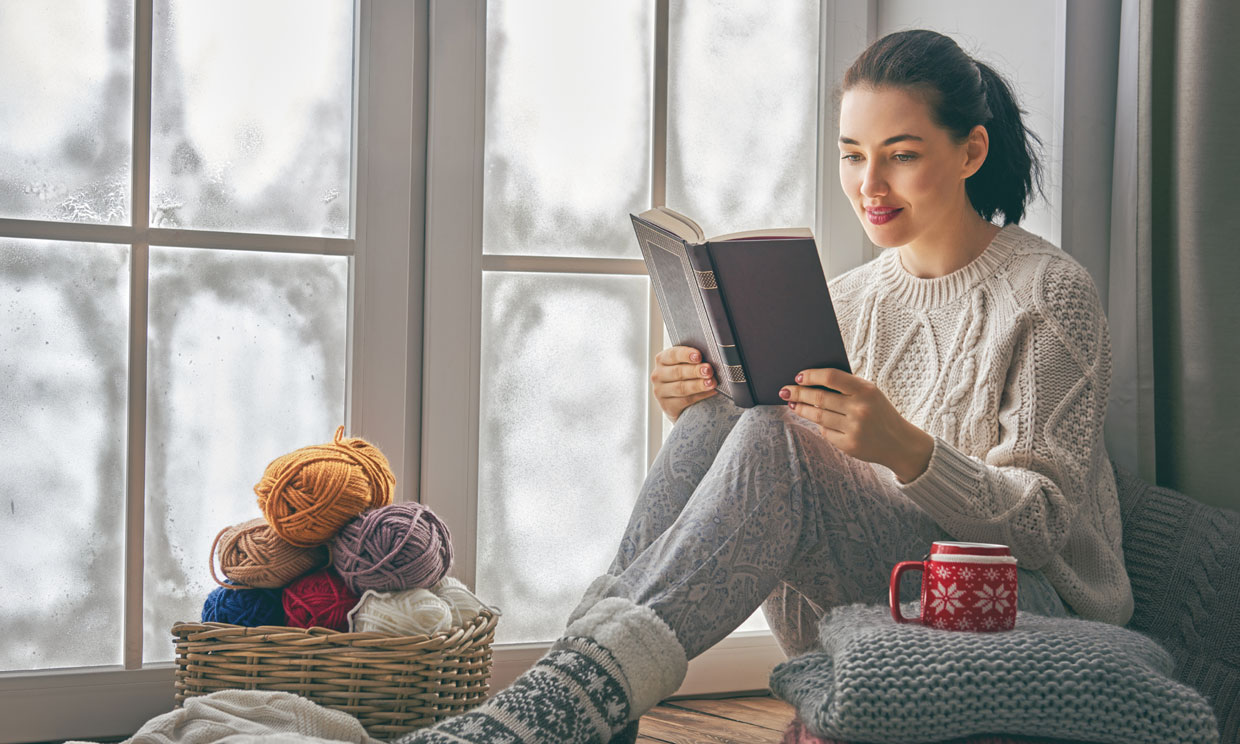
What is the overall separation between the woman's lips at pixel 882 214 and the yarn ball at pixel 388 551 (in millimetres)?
731

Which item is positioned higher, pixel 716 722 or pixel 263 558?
pixel 263 558

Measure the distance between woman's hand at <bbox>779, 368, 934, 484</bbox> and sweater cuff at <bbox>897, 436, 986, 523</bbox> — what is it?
0.04ft

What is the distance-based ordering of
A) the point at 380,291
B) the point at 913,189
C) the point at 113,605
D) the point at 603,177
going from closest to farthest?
the point at 913,189, the point at 113,605, the point at 380,291, the point at 603,177

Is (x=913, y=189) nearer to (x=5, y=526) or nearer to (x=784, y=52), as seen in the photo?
(x=784, y=52)

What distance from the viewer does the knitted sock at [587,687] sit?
0.96 metres

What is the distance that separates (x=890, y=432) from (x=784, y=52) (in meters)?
0.92

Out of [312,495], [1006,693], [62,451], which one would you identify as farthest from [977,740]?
[62,451]

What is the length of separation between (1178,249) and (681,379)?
0.74m

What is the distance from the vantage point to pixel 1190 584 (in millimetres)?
1246

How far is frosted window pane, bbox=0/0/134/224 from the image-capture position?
1423 mm

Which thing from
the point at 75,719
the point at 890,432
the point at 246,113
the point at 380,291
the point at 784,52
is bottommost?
the point at 75,719

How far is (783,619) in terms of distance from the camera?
4.44 ft

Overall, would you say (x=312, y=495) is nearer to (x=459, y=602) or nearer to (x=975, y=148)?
(x=459, y=602)

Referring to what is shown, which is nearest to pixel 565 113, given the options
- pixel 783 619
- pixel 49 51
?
pixel 49 51
